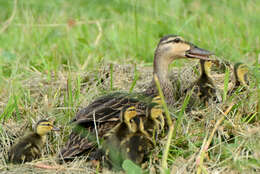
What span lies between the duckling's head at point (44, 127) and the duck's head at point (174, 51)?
38.6 inches

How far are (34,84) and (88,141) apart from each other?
1389 millimetres

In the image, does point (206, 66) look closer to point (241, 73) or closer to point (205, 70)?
point (205, 70)

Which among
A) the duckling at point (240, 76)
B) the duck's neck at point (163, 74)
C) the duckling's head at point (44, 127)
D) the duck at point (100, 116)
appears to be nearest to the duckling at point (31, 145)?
the duckling's head at point (44, 127)

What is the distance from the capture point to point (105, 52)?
537 centimetres

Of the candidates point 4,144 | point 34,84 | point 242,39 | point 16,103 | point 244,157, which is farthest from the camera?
point 242,39

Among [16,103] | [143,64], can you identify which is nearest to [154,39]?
[143,64]

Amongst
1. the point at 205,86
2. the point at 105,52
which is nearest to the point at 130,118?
the point at 205,86

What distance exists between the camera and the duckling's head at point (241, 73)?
3666 mm

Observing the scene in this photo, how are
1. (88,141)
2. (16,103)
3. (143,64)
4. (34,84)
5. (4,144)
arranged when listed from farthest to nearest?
(143,64)
(34,84)
(16,103)
(4,144)
(88,141)

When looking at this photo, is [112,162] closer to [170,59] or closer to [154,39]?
[170,59]

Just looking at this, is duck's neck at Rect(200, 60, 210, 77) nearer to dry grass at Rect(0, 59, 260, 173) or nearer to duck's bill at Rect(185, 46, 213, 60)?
duck's bill at Rect(185, 46, 213, 60)

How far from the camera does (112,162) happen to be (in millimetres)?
2967

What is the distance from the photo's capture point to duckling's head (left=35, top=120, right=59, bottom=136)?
3.54 meters

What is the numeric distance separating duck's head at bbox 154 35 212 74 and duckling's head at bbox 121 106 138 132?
92 cm
